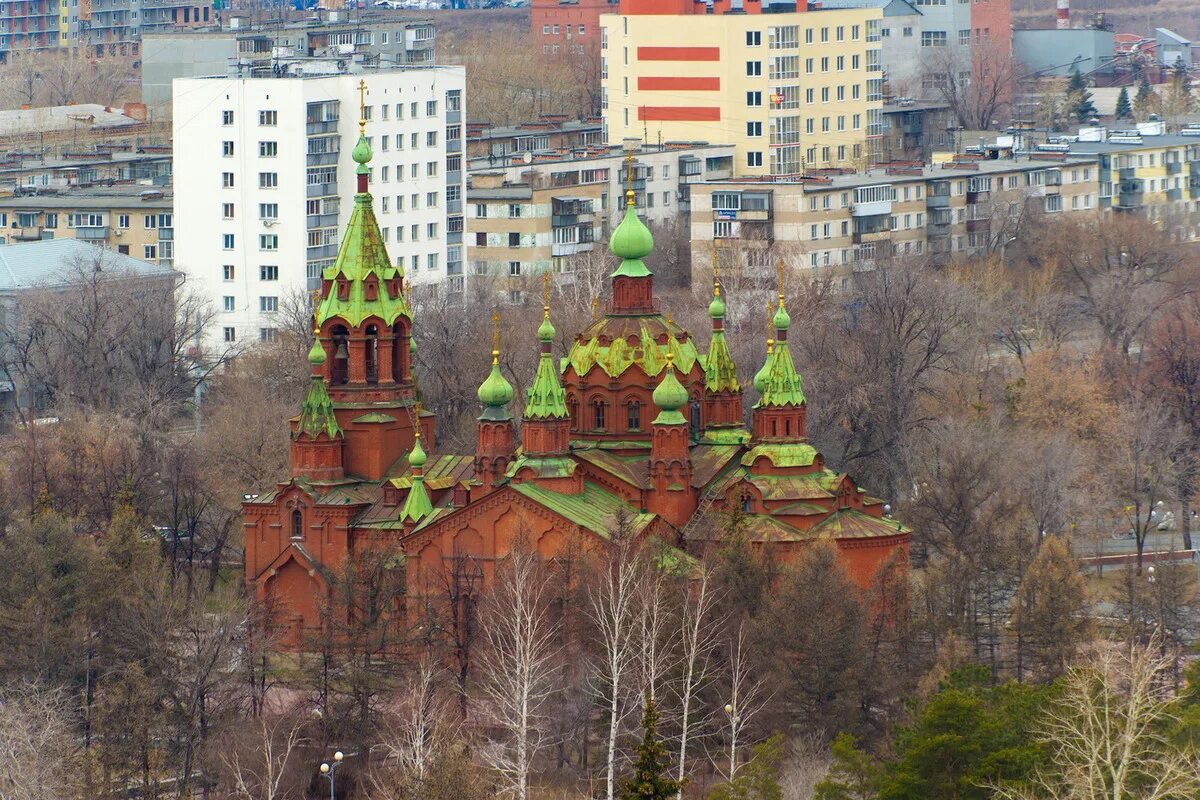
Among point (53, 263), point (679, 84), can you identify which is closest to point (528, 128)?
point (679, 84)

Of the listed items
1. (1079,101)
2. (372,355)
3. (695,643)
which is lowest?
(695,643)

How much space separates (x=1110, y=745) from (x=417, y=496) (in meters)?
27.3

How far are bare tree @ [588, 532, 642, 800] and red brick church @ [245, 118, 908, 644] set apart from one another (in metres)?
2.19

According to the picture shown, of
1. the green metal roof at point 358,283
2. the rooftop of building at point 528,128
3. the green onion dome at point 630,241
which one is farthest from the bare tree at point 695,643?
the rooftop of building at point 528,128

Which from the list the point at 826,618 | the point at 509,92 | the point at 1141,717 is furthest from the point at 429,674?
the point at 509,92

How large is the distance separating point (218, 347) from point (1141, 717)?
6516 cm

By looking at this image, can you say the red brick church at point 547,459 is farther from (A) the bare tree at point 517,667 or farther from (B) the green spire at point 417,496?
(A) the bare tree at point 517,667

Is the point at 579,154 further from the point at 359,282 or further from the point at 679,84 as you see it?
the point at 359,282

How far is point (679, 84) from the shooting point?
165m

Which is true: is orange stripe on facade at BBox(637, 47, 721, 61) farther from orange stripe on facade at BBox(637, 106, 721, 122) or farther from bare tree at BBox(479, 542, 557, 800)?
bare tree at BBox(479, 542, 557, 800)

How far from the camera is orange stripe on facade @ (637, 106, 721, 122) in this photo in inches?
6467

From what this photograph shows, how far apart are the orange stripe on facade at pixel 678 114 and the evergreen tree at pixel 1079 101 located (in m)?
32.1

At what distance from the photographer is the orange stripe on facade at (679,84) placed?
165 meters

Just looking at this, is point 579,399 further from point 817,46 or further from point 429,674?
point 817,46
